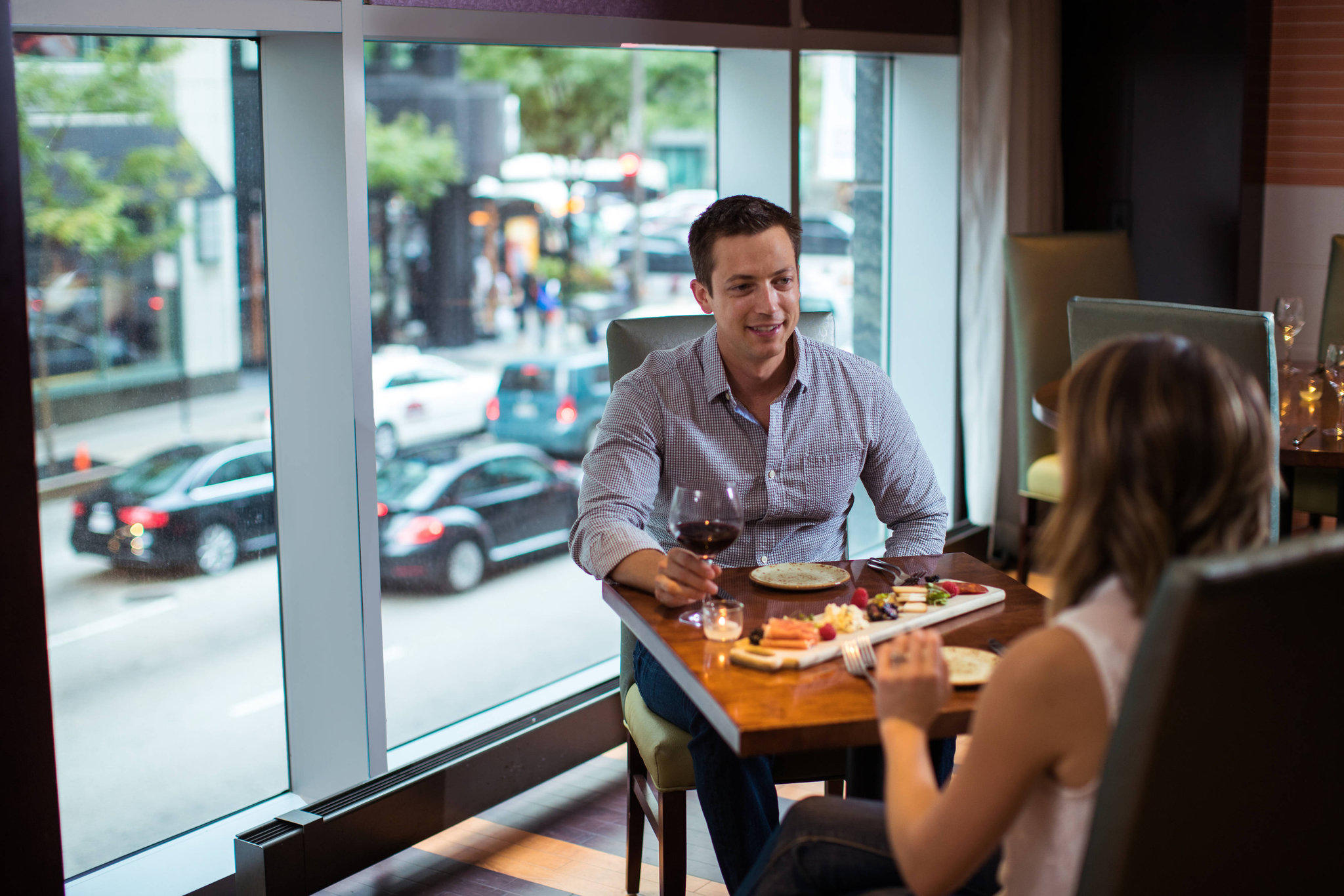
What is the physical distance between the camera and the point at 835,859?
4.63 feet

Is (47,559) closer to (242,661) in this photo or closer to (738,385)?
(242,661)

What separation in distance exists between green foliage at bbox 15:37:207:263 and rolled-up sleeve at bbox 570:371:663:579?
3.27 ft

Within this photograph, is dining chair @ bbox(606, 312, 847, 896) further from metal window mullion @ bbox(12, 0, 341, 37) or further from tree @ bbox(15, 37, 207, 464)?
tree @ bbox(15, 37, 207, 464)

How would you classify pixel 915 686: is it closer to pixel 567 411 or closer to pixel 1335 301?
pixel 1335 301

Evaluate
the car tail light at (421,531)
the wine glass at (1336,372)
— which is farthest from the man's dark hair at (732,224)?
the car tail light at (421,531)

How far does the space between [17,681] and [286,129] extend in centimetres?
113

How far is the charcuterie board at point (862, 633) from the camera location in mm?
1459

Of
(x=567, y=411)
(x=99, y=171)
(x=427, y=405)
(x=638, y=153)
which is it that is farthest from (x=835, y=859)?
(x=638, y=153)

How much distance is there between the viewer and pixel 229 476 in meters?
2.52

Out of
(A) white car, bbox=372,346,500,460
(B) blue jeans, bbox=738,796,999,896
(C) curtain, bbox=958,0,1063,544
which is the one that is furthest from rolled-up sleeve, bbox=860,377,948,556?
(A) white car, bbox=372,346,500,460

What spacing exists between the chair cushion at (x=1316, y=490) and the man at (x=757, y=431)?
1549 mm

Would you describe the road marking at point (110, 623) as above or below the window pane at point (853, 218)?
below

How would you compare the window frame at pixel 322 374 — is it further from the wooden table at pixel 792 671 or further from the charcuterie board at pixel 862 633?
the charcuterie board at pixel 862 633

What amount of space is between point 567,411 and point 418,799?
5897mm
